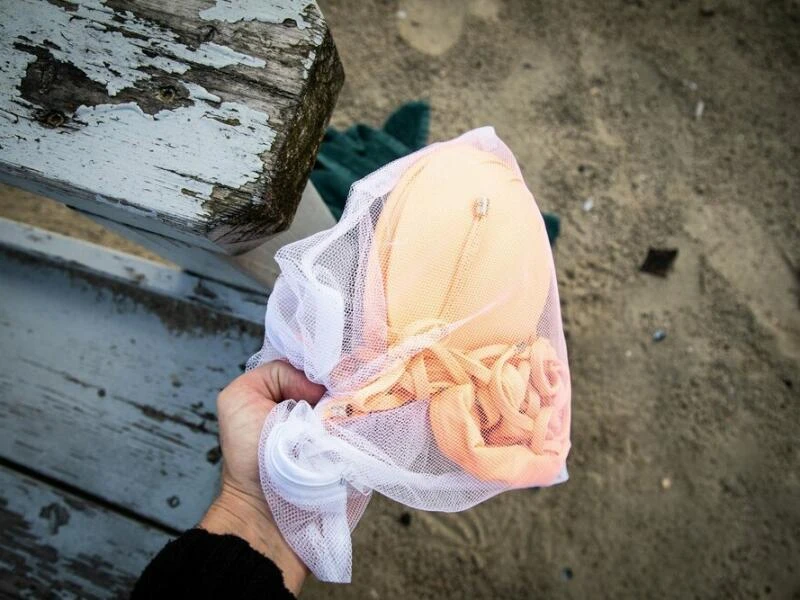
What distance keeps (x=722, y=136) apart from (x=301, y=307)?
6.04 ft

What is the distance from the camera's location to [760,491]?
5.48 feet

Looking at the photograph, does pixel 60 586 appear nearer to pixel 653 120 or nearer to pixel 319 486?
pixel 319 486

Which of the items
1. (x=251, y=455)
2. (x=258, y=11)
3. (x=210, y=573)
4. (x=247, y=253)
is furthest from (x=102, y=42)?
(x=210, y=573)

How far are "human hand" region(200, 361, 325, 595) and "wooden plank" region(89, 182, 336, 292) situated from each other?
249 mm

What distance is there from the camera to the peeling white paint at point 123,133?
2.28 feet

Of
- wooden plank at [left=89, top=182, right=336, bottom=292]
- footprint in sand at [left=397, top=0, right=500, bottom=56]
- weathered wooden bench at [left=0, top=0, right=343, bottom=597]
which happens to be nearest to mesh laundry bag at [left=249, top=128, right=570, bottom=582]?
weathered wooden bench at [left=0, top=0, right=343, bottom=597]

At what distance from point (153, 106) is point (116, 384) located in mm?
809

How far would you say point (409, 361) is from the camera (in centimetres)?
79

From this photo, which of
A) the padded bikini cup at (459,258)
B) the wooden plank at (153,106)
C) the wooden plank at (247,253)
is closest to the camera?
the wooden plank at (153,106)

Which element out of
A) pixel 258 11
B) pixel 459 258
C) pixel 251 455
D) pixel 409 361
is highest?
pixel 258 11

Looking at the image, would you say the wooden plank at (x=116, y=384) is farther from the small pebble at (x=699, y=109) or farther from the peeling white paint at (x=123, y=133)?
the small pebble at (x=699, y=109)

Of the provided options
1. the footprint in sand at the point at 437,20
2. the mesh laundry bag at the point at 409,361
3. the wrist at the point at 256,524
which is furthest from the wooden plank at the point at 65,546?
the footprint in sand at the point at 437,20

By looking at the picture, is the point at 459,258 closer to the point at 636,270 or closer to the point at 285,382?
the point at 285,382

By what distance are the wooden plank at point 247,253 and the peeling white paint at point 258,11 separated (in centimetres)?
37
